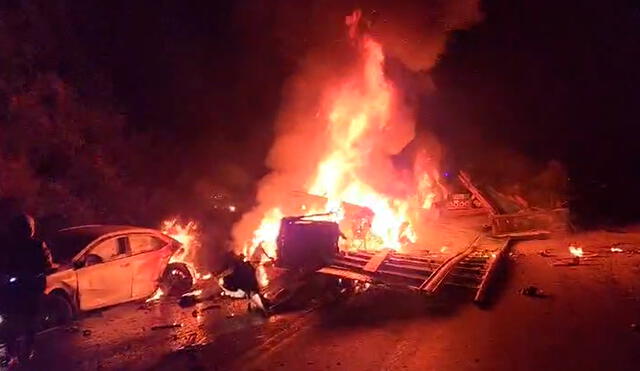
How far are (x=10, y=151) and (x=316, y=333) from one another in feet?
29.6

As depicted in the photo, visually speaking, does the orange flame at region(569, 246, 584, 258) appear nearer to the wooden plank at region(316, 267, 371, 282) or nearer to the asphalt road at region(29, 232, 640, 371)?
the asphalt road at region(29, 232, 640, 371)

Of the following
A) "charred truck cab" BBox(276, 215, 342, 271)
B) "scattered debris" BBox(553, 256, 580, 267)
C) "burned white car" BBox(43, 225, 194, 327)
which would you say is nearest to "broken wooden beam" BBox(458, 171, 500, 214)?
"scattered debris" BBox(553, 256, 580, 267)

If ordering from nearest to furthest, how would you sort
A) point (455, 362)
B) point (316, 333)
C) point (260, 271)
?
point (455, 362) < point (316, 333) < point (260, 271)

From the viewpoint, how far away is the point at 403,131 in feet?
65.0

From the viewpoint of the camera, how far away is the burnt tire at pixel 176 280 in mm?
10523

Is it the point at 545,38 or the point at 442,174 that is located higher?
the point at 545,38

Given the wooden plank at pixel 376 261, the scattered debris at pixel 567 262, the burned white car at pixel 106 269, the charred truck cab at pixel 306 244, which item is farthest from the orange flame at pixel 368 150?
the burned white car at pixel 106 269

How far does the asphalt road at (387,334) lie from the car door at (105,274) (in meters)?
0.31

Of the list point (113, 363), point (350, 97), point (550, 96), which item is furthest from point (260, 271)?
point (550, 96)

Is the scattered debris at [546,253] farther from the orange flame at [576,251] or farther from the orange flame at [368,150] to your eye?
the orange flame at [368,150]

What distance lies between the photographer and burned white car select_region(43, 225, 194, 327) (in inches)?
340

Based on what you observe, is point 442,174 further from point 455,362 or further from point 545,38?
point 455,362

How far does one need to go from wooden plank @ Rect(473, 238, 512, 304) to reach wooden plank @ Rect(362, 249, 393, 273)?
202cm

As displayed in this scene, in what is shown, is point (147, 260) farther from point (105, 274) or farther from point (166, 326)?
point (166, 326)
